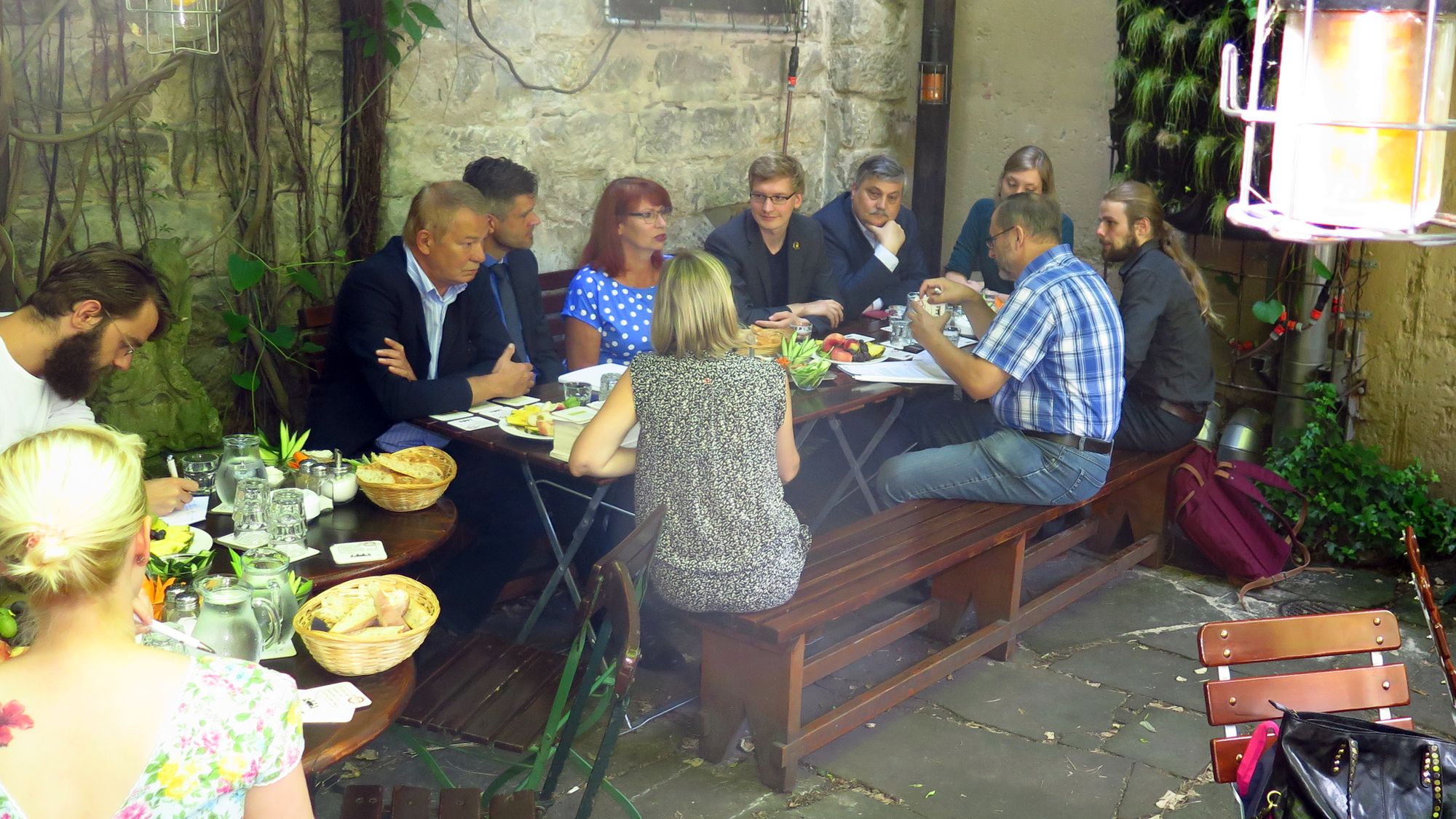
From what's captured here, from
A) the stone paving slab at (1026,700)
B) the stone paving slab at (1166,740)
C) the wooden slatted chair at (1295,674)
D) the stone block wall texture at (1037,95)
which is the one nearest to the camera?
the wooden slatted chair at (1295,674)

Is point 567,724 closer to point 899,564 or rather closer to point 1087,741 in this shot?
point 899,564

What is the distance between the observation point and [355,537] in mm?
3107

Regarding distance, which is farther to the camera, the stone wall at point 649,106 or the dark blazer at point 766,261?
the dark blazer at point 766,261

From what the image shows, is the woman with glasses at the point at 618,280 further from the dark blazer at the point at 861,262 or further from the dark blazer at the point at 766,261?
the dark blazer at the point at 861,262

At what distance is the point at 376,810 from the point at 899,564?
5.85 ft

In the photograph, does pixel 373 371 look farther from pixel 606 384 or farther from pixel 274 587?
pixel 274 587

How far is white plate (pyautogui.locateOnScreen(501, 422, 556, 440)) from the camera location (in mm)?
3859

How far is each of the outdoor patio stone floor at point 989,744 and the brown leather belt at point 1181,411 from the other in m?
0.73

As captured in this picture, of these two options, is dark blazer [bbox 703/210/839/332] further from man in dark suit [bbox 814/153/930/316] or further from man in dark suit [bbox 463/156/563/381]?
man in dark suit [bbox 463/156/563/381]

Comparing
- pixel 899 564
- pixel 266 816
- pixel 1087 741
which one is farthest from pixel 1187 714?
pixel 266 816

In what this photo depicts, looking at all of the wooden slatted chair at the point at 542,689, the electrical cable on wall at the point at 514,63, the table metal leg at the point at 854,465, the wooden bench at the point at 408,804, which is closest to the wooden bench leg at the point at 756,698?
the wooden slatted chair at the point at 542,689

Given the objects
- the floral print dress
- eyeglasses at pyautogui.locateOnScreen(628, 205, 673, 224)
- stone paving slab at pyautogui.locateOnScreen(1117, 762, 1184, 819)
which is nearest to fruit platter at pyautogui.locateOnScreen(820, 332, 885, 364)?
eyeglasses at pyautogui.locateOnScreen(628, 205, 673, 224)

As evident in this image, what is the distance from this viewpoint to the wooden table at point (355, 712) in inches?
86.2

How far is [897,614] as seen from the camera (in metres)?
4.25
